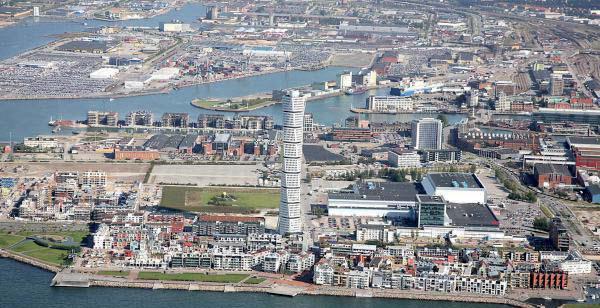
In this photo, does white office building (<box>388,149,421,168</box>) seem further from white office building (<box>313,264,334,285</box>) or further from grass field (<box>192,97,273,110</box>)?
white office building (<box>313,264,334,285</box>)

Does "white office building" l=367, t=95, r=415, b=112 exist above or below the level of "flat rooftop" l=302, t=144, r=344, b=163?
above

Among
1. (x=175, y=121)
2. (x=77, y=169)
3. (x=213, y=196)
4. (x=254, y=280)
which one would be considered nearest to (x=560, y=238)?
(x=254, y=280)

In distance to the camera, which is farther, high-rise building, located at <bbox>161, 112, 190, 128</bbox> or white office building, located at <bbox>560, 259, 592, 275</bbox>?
high-rise building, located at <bbox>161, 112, 190, 128</bbox>

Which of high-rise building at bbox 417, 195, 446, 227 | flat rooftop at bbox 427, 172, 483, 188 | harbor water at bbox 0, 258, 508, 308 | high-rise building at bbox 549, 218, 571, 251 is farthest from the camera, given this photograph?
flat rooftop at bbox 427, 172, 483, 188

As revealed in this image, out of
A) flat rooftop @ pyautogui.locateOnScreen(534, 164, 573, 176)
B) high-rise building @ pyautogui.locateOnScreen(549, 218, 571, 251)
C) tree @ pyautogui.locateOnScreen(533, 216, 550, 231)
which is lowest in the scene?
high-rise building @ pyautogui.locateOnScreen(549, 218, 571, 251)

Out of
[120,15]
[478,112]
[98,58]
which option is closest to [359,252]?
[478,112]

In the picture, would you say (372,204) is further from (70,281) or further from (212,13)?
(212,13)

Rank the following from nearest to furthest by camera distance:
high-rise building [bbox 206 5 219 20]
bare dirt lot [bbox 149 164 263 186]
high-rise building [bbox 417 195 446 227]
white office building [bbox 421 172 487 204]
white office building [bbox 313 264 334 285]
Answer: white office building [bbox 313 264 334 285], high-rise building [bbox 417 195 446 227], white office building [bbox 421 172 487 204], bare dirt lot [bbox 149 164 263 186], high-rise building [bbox 206 5 219 20]

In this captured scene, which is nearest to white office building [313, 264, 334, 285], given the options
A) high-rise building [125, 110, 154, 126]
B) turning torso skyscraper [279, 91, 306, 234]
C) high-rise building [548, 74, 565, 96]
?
turning torso skyscraper [279, 91, 306, 234]
